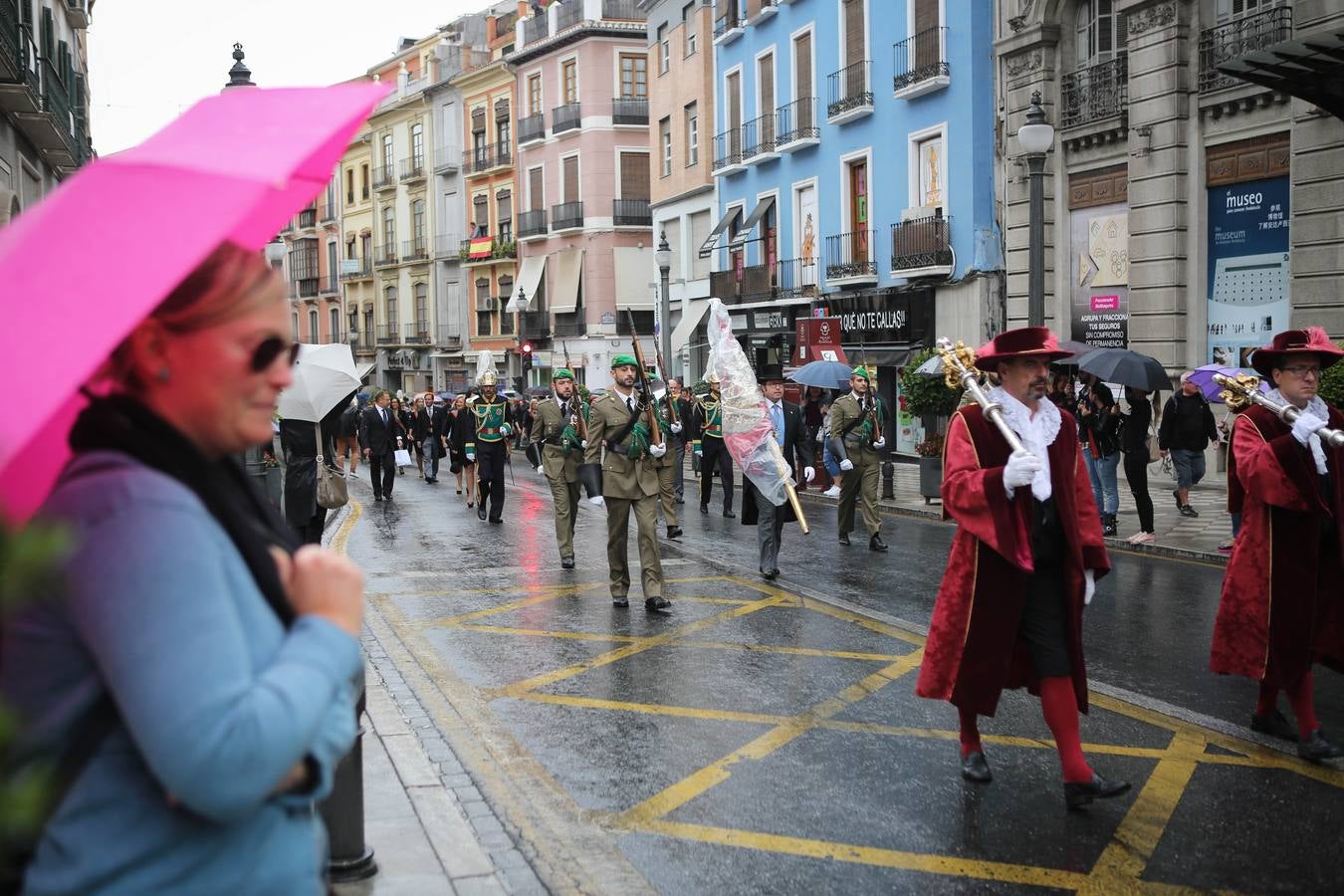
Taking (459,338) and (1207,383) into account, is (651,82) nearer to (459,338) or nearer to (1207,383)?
(459,338)

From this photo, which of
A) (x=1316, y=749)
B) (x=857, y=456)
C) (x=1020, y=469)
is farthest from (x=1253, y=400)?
(x=857, y=456)

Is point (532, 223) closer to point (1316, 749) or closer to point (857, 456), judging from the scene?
point (857, 456)

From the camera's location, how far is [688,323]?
3884 centimetres

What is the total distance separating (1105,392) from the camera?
14992 millimetres

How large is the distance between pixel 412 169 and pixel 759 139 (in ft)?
105

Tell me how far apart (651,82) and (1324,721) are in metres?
38.6

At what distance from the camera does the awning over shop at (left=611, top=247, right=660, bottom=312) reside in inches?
1951

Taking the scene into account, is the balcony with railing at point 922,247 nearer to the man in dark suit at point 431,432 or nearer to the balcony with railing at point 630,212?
the man in dark suit at point 431,432

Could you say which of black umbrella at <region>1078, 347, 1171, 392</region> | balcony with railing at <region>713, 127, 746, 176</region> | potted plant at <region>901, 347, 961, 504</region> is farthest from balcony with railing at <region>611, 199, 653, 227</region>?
black umbrella at <region>1078, 347, 1171, 392</region>

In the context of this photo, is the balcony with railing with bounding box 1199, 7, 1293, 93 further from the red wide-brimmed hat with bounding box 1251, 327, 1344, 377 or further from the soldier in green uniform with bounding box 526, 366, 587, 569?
the red wide-brimmed hat with bounding box 1251, 327, 1344, 377

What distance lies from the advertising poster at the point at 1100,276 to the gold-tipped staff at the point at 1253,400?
16050mm

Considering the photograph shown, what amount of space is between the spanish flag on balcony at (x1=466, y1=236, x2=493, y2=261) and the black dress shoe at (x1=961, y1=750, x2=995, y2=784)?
2053 inches

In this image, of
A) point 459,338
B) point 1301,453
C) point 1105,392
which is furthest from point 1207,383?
point 459,338

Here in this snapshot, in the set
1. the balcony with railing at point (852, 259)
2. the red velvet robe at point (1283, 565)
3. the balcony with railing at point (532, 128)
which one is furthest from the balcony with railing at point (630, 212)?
the red velvet robe at point (1283, 565)
